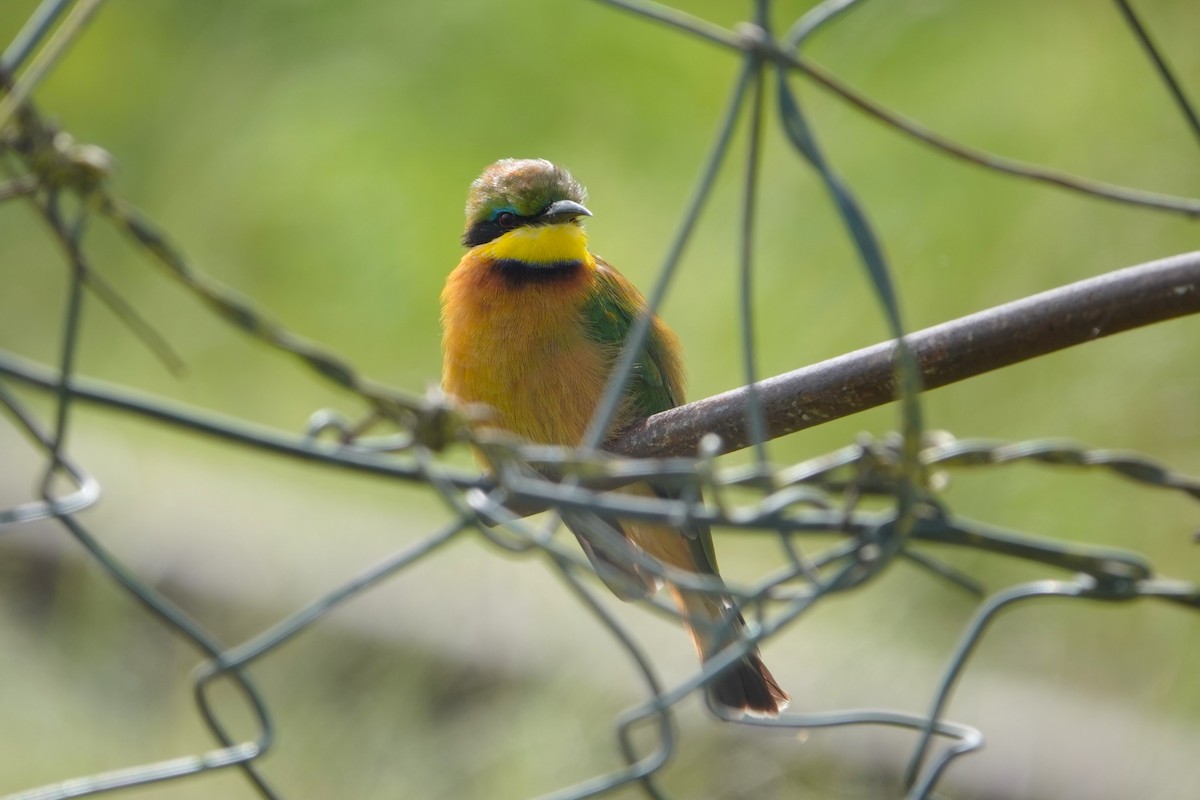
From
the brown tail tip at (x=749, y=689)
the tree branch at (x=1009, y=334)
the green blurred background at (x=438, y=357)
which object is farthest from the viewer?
the green blurred background at (x=438, y=357)

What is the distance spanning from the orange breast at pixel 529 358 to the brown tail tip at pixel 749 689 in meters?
0.53

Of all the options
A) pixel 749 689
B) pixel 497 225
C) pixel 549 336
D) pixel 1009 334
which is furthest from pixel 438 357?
pixel 1009 334

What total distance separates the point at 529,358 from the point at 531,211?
308 mm

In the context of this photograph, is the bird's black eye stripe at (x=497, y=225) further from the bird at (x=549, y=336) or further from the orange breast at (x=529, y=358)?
the orange breast at (x=529, y=358)

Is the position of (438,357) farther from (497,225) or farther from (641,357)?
(641,357)

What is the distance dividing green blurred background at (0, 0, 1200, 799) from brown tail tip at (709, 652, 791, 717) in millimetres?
1000

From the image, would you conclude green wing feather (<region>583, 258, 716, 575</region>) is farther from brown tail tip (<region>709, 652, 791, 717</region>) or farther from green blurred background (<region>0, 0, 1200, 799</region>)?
green blurred background (<region>0, 0, 1200, 799</region>)

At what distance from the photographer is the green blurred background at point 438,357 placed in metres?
3.44

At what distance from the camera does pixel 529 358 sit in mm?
2451

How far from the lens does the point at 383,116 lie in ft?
16.7

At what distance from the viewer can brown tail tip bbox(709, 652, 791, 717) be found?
2.20 metres

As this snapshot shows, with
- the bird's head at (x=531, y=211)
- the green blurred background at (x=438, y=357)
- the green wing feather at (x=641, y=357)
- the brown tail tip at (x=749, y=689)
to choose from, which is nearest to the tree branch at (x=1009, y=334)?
the brown tail tip at (x=749, y=689)

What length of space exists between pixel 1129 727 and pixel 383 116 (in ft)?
10.9

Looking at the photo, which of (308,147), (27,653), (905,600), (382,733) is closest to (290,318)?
(308,147)
